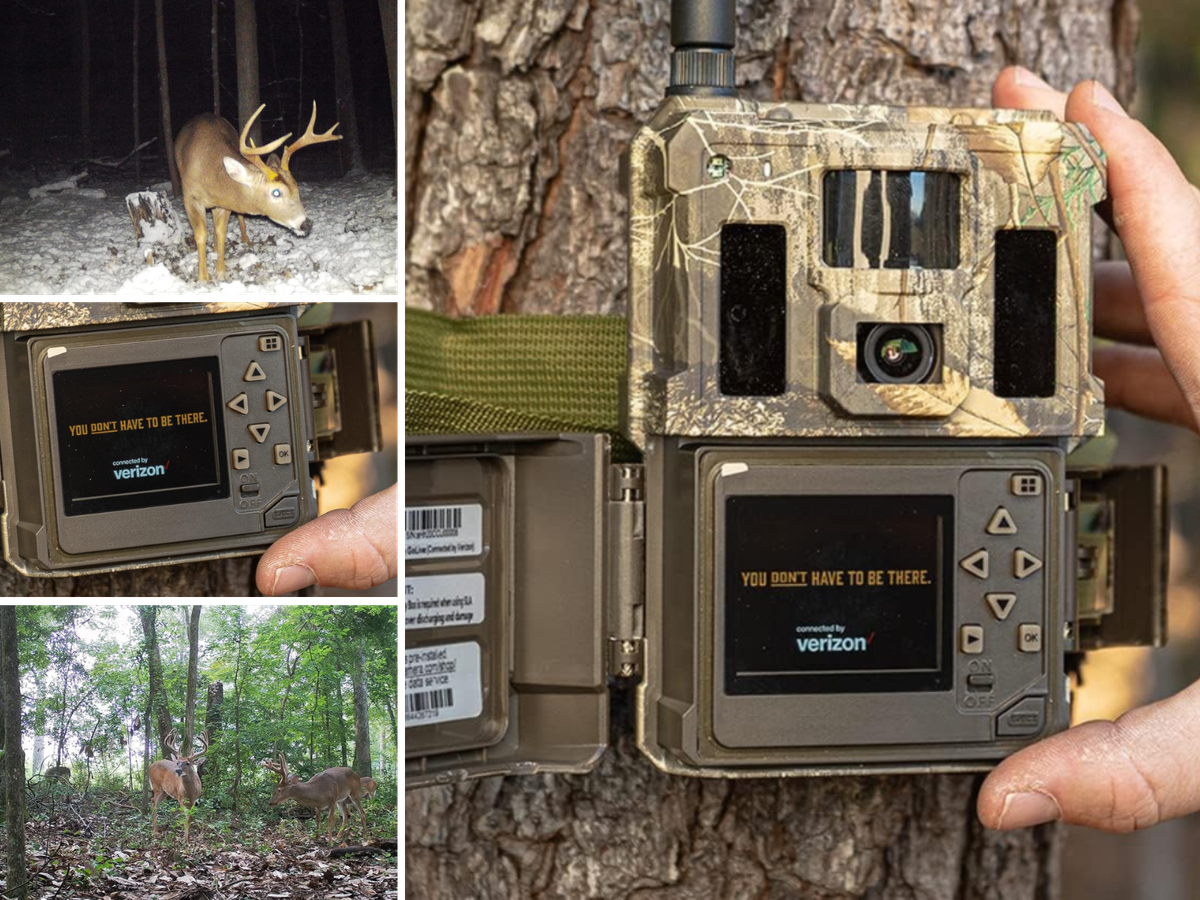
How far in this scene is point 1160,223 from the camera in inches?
53.7

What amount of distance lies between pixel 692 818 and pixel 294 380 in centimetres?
86

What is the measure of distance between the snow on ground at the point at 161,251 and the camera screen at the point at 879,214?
0.51 metres

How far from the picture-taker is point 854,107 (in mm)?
1293

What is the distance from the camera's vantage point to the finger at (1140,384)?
172 cm

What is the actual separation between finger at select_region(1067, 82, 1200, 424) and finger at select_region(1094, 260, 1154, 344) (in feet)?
0.96

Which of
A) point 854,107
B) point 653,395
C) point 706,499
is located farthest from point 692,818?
point 854,107

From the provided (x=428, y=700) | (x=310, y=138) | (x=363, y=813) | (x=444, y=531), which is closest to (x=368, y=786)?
(x=363, y=813)

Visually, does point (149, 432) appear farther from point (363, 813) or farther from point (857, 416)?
point (857, 416)

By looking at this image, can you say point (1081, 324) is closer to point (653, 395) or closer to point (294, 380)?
point (653, 395)

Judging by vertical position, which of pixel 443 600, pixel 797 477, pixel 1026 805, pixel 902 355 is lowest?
pixel 1026 805

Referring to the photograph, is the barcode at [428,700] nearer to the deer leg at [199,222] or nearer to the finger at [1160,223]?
the deer leg at [199,222]

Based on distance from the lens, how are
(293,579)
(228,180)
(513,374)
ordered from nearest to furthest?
1. (228,180)
2. (293,579)
3. (513,374)

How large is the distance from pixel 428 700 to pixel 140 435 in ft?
1.46

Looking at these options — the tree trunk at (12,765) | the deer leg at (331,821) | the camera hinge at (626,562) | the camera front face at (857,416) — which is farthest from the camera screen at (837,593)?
the tree trunk at (12,765)
